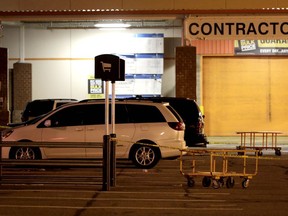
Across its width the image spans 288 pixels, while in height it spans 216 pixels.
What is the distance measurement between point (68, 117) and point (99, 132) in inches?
36.7

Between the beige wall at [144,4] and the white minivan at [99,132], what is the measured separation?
24.5 ft

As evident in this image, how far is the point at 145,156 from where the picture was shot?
17953mm

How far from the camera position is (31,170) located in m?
17.7

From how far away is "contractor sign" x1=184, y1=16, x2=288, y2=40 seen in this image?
25297 millimetres

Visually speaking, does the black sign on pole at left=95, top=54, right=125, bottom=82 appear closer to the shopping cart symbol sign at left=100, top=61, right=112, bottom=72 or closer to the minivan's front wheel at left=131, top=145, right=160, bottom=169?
the shopping cart symbol sign at left=100, top=61, right=112, bottom=72

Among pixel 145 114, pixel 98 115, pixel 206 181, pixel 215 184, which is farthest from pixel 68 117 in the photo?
pixel 215 184

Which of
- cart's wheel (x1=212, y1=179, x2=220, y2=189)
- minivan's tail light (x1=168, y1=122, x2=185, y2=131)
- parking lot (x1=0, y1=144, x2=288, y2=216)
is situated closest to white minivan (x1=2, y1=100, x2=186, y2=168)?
minivan's tail light (x1=168, y1=122, x2=185, y2=131)

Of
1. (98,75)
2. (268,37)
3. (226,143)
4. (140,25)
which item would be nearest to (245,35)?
(268,37)

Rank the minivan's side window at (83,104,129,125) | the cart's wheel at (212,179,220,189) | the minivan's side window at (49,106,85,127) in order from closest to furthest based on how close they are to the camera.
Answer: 1. the cart's wheel at (212,179,220,189)
2. the minivan's side window at (49,106,85,127)
3. the minivan's side window at (83,104,129,125)

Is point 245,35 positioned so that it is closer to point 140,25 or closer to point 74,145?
point 140,25

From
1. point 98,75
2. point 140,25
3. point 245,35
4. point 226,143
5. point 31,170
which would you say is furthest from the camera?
point 140,25

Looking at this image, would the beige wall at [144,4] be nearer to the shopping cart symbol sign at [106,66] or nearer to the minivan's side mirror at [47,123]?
the minivan's side mirror at [47,123]

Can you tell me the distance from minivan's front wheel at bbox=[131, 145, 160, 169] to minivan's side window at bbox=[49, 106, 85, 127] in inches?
66.3

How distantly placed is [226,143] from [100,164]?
47.4 feet
